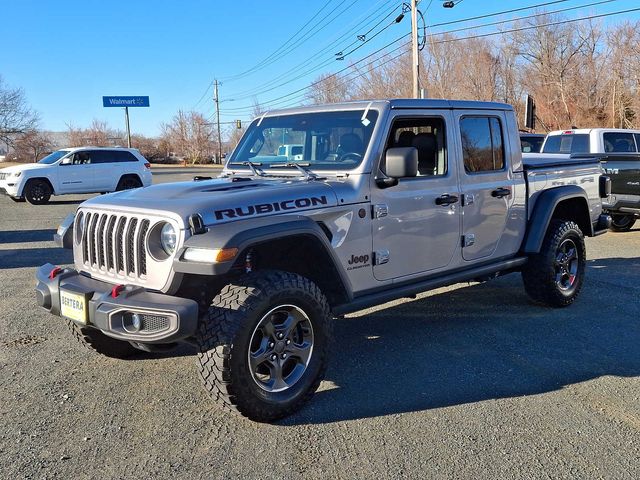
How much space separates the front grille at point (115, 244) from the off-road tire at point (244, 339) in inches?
22.1

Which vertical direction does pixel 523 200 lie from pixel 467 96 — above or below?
below

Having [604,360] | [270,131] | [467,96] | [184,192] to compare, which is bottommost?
[604,360]

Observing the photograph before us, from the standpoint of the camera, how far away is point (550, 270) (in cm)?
562

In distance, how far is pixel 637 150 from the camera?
11.4 m

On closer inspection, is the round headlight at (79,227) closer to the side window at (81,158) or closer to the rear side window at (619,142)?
the rear side window at (619,142)

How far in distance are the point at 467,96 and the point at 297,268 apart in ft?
124

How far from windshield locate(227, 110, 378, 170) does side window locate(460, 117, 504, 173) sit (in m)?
1.06

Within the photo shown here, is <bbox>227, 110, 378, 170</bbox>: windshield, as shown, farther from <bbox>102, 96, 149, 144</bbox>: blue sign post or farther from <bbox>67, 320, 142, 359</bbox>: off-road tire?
<bbox>102, 96, 149, 144</bbox>: blue sign post

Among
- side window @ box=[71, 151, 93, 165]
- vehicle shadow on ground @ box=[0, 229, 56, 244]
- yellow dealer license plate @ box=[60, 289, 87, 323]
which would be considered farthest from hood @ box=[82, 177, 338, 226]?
side window @ box=[71, 151, 93, 165]

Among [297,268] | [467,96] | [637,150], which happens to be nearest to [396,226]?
[297,268]

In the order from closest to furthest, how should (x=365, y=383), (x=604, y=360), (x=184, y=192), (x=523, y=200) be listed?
1. (x=184, y=192)
2. (x=365, y=383)
3. (x=604, y=360)
4. (x=523, y=200)

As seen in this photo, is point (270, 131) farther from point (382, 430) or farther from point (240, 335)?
point (382, 430)

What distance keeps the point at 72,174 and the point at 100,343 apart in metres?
15.1

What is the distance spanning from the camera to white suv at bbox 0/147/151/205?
57.2 ft
